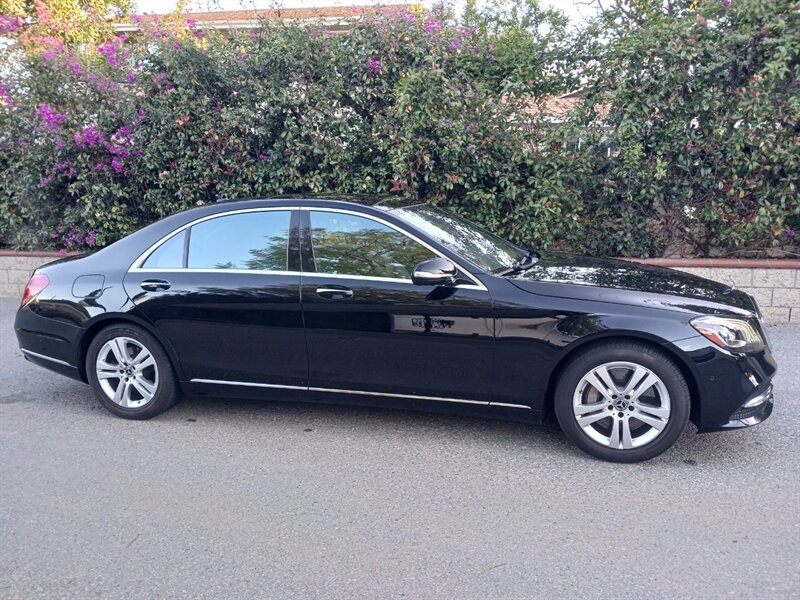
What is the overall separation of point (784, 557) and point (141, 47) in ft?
27.6

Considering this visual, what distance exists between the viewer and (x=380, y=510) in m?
3.73

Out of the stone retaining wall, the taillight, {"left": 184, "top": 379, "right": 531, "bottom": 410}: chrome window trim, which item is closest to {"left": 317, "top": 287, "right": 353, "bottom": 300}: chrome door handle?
{"left": 184, "top": 379, "right": 531, "bottom": 410}: chrome window trim

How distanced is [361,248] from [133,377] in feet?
6.22

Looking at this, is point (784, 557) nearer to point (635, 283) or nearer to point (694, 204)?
point (635, 283)

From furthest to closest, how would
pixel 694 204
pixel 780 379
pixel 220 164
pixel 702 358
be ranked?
pixel 220 164, pixel 694 204, pixel 780 379, pixel 702 358

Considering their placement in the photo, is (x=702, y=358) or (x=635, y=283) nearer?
(x=702, y=358)

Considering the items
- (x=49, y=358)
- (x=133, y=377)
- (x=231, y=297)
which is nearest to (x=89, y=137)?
(x=49, y=358)

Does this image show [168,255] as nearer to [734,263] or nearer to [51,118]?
[51,118]

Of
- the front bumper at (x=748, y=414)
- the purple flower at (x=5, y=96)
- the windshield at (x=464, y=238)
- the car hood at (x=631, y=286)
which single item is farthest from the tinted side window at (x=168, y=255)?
the purple flower at (x=5, y=96)

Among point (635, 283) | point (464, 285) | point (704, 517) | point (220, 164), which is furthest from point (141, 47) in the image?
point (704, 517)

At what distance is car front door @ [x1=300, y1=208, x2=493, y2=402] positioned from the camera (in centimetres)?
439

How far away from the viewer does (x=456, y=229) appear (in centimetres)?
516

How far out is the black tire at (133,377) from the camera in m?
4.99

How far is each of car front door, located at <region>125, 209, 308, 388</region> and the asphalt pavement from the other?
465mm
